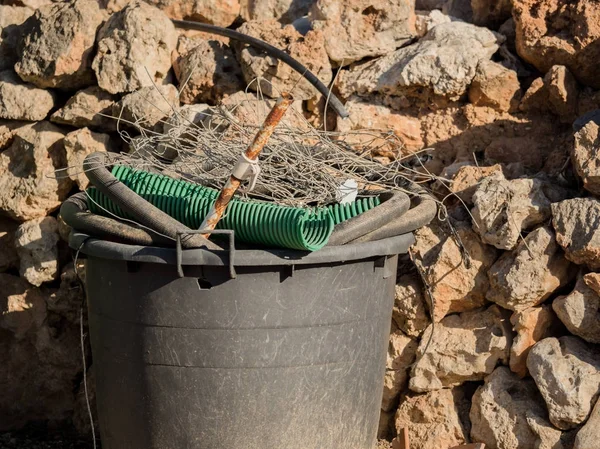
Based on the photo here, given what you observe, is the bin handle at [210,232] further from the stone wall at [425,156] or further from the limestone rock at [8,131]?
the limestone rock at [8,131]

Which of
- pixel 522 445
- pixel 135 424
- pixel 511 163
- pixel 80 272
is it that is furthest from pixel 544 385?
pixel 80 272

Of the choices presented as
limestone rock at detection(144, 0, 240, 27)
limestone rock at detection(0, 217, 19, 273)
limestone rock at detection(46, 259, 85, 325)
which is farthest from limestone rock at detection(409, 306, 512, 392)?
limestone rock at detection(0, 217, 19, 273)

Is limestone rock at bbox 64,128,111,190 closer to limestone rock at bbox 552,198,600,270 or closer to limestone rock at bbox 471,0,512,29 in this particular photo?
limestone rock at bbox 471,0,512,29

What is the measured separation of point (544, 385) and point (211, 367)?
1233 millimetres

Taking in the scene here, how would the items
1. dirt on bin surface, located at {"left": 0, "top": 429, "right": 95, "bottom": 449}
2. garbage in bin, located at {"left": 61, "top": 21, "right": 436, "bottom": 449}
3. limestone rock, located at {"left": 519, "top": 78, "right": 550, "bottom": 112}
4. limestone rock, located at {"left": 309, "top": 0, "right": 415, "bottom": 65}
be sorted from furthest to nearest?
dirt on bin surface, located at {"left": 0, "top": 429, "right": 95, "bottom": 449}, limestone rock, located at {"left": 309, "top": 0, "right": 415, "bottom": 65}, limestone rock, located at {"left": 519, "top": 78, "right": 550, "bottom": 112}, garbage in bin, located at {"left": 61, "top": 21, "right": 436, "bottom": 449}

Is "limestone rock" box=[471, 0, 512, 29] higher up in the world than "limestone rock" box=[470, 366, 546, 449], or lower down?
higher up

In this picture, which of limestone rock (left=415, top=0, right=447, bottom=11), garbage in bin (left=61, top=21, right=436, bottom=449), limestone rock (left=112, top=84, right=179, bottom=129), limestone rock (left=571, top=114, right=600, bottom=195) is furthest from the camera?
limestone rock (left=415, top=0, right=447, bottom=11)

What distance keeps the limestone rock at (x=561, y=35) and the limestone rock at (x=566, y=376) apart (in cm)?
111

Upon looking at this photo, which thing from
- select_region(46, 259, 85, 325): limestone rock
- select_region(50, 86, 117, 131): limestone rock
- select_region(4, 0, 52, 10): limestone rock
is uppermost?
select_region(4, 0, 52, 10): limestone rock

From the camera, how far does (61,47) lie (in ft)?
13.1

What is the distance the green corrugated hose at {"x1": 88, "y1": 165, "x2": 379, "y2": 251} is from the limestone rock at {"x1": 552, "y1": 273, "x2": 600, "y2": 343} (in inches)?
31.8

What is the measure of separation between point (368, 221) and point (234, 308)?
1.64 ft

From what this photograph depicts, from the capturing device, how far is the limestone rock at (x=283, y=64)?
3.92 meters

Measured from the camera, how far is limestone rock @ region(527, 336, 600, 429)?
10.6 ft
